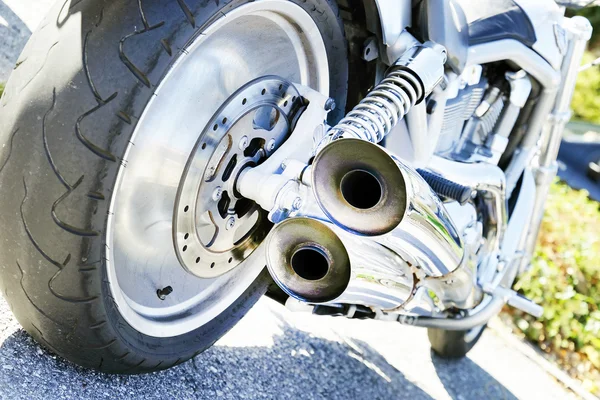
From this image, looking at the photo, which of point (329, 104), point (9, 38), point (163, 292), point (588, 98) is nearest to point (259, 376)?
point (163, 292)

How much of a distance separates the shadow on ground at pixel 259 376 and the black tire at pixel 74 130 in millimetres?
228

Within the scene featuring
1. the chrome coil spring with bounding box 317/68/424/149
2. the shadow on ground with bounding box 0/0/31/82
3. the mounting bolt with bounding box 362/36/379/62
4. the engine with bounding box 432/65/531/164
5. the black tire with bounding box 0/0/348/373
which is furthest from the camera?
the shadow on ground with bounding box 0/0/31/82

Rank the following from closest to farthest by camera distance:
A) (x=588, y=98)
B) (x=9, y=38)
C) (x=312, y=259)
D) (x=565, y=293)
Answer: (x=312, y=259), (x=9, y=38), (x=565, y=293), (x=588, y=98)

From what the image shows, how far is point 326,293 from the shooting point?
1.29 m

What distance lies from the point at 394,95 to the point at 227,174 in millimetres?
383

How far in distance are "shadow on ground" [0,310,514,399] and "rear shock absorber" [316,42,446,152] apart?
690mm

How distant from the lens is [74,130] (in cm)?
117

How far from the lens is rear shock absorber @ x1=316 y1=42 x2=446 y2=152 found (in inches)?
54.9

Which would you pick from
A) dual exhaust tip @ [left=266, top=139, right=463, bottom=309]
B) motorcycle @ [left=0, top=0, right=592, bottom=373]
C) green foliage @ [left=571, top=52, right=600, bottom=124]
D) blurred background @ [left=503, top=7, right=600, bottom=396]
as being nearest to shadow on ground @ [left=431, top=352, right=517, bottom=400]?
motorcycle @ [left=0, top=0, right=592, bottom=373]

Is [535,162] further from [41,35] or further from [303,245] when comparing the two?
[41,35]

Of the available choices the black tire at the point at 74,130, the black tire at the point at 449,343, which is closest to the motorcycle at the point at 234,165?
the black tire at the point at 74,130

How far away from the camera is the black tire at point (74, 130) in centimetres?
116

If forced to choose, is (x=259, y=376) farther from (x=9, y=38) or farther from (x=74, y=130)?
(x=9, y=38)

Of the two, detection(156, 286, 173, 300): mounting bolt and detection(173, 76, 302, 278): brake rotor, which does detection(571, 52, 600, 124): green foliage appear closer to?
detection(173, 76, 302, 278): brake rotor
